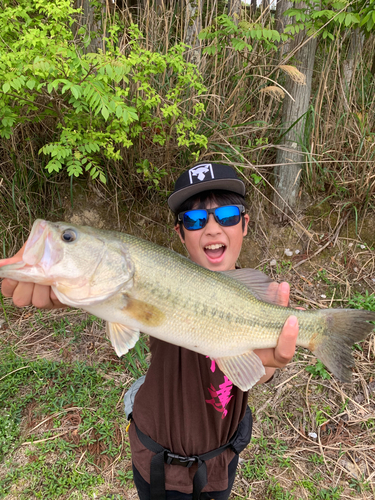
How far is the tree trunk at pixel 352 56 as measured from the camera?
399 centimetres

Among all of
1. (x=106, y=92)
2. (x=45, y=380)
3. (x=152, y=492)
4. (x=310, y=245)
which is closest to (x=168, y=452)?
(x=152, y=492)

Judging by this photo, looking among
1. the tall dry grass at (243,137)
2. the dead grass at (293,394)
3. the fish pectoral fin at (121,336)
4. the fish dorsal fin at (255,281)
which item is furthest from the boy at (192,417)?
the tall dry grass at (243,137)

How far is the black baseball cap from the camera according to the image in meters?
2.17

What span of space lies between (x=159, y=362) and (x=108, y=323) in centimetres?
56

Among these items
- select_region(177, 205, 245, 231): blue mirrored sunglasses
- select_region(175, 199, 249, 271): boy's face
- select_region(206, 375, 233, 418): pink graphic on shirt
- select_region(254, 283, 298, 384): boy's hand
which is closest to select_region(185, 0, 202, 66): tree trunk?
select_region(177, 205, 245, 231): blue mirrored sunglasses

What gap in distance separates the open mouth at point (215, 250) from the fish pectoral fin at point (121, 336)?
78 centimetres

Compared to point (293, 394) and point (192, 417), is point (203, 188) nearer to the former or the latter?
point (192, 417)

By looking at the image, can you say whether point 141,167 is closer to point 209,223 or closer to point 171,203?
point 171,203

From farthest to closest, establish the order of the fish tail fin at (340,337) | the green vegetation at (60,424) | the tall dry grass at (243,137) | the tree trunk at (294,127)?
the tree trunk at (294,127) < the tall dry grass at (243,137) < the green vegetation at (60,424) < the fish tail fin at (340,337)

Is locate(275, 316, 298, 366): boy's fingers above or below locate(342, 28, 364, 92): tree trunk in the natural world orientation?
below

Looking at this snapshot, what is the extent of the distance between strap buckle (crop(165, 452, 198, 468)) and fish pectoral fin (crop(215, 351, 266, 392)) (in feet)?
1.94

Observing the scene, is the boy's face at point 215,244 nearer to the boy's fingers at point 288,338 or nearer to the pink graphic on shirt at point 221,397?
the boy's fingers at point 288,338

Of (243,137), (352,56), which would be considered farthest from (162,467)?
(352,56)

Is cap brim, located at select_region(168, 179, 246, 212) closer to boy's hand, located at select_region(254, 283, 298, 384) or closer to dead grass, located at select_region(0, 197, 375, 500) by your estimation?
boy's hand, located at select_region(254, 283, 298, 384)
